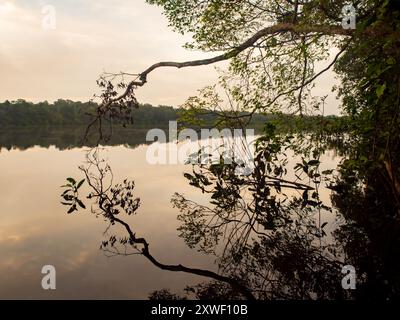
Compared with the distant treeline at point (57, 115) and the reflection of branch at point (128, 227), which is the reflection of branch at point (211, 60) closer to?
the reflection of branch at point (128, 227)

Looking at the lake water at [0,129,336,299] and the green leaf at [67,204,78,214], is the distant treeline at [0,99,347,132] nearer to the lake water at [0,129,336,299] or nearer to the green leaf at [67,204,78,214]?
the lake water at [0,129,336,299]

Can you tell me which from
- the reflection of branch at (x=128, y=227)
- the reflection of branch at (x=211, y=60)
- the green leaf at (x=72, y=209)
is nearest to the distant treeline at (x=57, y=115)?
the reflection of branch at (x=128, y=227)

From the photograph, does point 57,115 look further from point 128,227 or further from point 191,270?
point 191,270

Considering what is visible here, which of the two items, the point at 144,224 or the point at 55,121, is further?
the point at 55,121

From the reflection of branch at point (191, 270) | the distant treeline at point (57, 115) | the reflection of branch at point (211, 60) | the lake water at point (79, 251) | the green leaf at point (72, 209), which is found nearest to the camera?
the reflection of branch at point (191, 270)

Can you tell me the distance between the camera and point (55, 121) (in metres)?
118

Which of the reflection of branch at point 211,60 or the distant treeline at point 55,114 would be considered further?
the distant treeline at point 55,114

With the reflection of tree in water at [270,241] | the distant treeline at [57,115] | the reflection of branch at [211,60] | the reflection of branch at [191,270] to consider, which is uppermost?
the distant treeline at [57,115]

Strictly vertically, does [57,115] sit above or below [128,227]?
above

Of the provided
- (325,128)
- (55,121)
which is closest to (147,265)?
(325,128)

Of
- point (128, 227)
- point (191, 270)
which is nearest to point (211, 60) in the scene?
point (128, 227)

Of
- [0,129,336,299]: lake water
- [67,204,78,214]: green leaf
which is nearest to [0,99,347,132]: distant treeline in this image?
[0,129,336,299]: lake water
